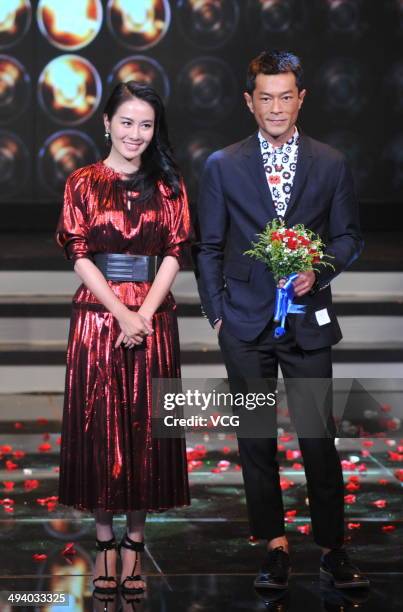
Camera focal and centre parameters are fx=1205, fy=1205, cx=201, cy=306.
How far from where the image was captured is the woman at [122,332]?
13.1 ft

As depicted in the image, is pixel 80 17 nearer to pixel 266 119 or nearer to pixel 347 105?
pixel 347 105

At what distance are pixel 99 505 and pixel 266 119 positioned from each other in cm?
140

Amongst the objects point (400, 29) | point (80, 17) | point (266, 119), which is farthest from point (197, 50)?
point (266, 119)

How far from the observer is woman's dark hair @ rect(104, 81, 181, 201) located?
4008 mm

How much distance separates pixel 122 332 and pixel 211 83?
8004 mm

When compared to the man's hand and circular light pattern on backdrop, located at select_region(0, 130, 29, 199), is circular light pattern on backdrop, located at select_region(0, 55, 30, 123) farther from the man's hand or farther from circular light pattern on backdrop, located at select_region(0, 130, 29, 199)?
the man's hand

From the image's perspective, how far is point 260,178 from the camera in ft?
13.4

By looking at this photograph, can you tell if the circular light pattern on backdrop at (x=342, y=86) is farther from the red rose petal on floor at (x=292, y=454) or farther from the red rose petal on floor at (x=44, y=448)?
the red rose petal on floor at (x=44, y=448)

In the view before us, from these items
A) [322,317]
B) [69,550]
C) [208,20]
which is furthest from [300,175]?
[208,20]

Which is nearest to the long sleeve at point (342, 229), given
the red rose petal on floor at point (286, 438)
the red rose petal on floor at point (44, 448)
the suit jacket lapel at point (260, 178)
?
→ the suit jacket lapel at point (260, 178)

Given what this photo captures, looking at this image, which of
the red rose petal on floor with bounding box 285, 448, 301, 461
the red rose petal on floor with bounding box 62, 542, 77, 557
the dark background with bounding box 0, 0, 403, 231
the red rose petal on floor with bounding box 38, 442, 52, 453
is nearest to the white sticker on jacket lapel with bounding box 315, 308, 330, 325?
the red rose petal on floor with bounding box 62, 542, 77, 557

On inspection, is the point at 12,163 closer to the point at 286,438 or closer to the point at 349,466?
the point at 286,438

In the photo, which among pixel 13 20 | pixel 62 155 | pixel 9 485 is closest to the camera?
pixel 9 485

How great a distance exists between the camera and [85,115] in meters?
11.6
